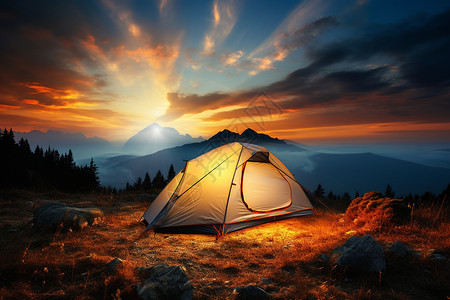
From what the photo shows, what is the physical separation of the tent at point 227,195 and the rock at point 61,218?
2081 mm

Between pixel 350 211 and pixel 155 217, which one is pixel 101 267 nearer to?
pixel 155 217

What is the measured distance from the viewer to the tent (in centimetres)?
707

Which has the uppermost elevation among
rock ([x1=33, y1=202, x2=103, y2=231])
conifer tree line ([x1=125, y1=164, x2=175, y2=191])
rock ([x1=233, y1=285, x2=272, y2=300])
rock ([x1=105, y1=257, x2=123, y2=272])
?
rock ([x1=33, y1=202, x2=103, y2=231])

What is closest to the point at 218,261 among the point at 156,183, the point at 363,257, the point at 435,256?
the point at 363,257

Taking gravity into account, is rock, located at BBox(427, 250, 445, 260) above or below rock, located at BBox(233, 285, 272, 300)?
below

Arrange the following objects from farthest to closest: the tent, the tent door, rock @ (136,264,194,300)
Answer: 1. the tent door
2. the tent
3. rock @ (136,264,194,300)

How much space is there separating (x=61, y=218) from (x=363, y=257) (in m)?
8.56

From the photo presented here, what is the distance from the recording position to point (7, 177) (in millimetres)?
39500

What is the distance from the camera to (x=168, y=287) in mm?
3117

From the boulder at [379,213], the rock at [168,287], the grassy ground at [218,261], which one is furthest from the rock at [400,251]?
the rock at [168,287]

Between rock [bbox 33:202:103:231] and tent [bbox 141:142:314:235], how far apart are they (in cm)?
208

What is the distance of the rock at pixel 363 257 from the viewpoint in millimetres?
3896

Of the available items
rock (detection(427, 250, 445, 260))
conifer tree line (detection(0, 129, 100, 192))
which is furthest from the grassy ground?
conifer tree line (detection(0, 129, 100, 192))

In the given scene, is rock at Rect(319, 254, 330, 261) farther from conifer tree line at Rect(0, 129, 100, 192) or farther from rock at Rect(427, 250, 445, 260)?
conifer tree line at Rect(0, 129, 100, 192)
